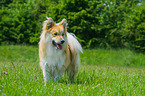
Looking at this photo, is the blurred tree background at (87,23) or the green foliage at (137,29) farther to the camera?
the blurred tree background at (87,23)

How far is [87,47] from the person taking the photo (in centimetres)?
1470

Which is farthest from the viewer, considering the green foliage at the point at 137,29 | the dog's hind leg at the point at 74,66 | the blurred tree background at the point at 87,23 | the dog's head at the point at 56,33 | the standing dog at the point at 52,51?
the blurred tree background at the point at 87,23

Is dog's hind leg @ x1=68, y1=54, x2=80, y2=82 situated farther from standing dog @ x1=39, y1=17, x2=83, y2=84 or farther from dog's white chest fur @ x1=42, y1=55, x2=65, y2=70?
dog's white chest fur @ x1=42, y1=55, x2=65, y2=70

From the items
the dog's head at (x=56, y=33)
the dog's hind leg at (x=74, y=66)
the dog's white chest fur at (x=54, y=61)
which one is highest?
the dog's head at (x=56, y=33)

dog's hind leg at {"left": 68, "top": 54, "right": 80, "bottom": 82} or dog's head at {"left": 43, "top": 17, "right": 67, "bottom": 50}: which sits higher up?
dog's head at {"left": 43, "top": 17, "right": 67, "bottom": 50}

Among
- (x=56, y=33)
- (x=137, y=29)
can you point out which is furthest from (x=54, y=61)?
(x=137, y=29)

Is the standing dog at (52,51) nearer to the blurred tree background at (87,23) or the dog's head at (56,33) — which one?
the dog's head at (56,33)

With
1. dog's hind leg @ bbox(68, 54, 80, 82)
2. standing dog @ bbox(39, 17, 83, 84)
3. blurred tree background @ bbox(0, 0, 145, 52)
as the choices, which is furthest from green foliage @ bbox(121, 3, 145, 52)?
standing dog @ bbox(39, 17, 83, 84)

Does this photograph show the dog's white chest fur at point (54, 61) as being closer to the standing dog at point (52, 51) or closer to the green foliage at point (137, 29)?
the standing dog at point (52, 51)

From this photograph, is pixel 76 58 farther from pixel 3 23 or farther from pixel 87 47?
pixel 3 23

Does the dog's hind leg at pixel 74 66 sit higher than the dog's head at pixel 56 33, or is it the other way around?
the dog's head at pixel 56 33

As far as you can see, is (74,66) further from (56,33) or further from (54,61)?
(56,33)

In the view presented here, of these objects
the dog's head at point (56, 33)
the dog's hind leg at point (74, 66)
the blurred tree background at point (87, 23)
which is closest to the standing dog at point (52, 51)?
the dog's head at point (56, 33)

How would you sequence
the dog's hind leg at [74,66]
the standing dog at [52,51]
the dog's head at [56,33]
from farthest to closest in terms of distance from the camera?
the dog's hind leg at [74,66] < the standing dog at [52,51] < the dog's head at [56,33]
